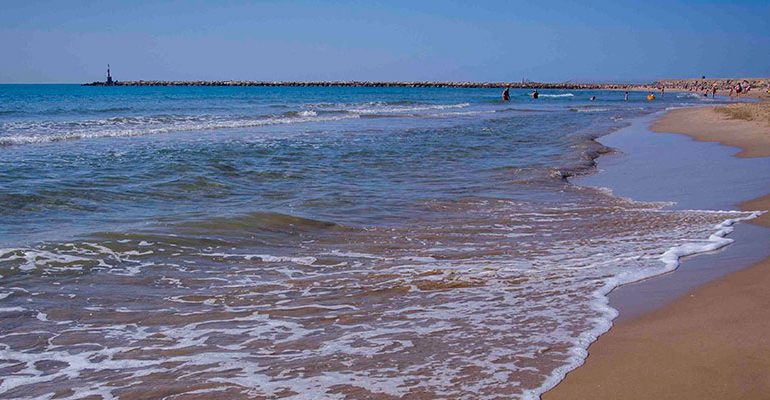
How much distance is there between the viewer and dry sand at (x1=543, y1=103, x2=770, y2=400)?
396 cm

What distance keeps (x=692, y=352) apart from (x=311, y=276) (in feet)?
11.8

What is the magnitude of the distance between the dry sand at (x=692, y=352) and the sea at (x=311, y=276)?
0.23 m

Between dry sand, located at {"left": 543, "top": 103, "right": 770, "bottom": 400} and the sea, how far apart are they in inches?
8.9

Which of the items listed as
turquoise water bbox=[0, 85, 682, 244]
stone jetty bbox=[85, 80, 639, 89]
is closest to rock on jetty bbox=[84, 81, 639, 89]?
stone jetty bbox=[85, 80, 639, 89]

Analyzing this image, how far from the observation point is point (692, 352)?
14.8 feet

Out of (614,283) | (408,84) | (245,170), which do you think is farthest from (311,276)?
(408,84)

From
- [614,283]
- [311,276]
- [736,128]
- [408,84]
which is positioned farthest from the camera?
[408,84]

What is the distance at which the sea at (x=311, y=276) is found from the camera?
4434 millimetres

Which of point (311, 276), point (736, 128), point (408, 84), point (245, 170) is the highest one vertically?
point (408, 84)

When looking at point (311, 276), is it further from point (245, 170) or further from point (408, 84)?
point (408, 84)

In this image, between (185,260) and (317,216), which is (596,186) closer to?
(317,216)

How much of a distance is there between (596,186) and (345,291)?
8.13 m

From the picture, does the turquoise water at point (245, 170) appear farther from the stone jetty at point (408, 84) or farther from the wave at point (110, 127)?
the stone jetty at point (408, 84)

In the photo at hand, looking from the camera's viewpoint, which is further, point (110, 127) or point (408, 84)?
point (408, 84)
